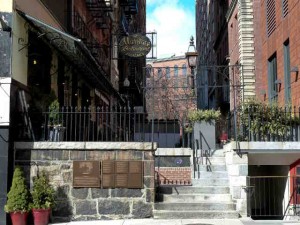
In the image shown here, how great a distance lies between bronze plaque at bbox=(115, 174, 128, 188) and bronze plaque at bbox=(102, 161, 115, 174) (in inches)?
7.1

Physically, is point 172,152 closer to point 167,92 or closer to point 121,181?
point 121,181

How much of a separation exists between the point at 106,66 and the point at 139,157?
15554 mm

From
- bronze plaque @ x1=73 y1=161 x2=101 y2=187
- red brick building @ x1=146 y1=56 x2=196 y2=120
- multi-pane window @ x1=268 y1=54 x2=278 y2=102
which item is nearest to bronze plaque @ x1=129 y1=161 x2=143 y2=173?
bronze plaque @ x1=73 y1=161 x2=101 y2=187

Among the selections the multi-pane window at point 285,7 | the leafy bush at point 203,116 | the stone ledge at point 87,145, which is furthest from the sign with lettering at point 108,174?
the multi-pane window at point 285,7

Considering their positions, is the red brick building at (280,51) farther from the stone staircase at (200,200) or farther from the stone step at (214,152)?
the stone staircase at (200,200)

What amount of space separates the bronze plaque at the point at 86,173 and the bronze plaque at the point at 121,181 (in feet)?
1.47

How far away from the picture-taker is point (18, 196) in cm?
1163

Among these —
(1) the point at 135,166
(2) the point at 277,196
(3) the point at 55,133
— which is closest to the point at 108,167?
(1) the point at 135,166

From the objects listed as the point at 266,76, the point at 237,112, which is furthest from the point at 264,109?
the point at 266,76

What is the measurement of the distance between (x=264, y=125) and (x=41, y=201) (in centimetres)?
622

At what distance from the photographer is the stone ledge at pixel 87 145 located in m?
12.6

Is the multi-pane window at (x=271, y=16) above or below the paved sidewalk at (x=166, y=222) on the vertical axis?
above

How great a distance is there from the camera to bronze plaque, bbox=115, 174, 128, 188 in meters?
12.6

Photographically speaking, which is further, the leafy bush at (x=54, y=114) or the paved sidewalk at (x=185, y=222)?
the leafy bush at (x=54, y=114)
